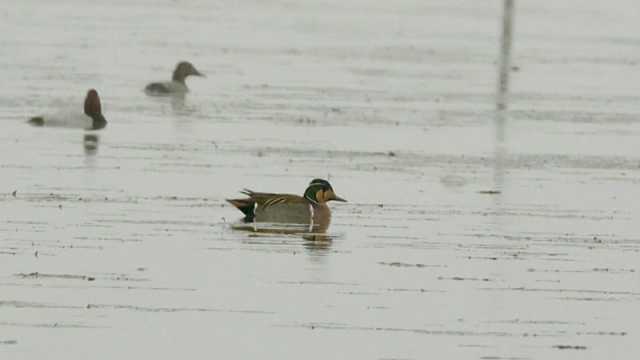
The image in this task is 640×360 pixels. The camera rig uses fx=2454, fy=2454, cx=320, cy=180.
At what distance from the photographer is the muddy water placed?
15.6 m

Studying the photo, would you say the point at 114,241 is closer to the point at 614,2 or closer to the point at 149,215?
the point at 149,215

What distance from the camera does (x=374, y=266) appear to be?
18672 millimetres

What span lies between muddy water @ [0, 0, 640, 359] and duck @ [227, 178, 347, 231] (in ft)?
0.70

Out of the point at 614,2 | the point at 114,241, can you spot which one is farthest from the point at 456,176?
the point at 614,2

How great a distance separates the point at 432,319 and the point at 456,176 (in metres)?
9.67

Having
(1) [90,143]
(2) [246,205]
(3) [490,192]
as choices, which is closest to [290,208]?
(2) [246,205]

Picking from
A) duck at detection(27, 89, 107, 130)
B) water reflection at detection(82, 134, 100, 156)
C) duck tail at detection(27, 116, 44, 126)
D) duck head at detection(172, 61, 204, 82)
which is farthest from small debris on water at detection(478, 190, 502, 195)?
duck head at detection(172, 61, 204, 82)

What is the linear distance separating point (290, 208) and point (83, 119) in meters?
9.37

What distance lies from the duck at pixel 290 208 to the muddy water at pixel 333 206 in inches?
8.4

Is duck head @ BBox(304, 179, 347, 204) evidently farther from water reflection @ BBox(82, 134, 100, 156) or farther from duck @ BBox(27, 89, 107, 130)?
duck @ BBox(27, 89, 107, 130)

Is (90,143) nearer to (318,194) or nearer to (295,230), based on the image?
(318,194)

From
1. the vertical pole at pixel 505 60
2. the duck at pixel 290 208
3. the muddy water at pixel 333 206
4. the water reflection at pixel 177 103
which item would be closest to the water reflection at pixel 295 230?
the duck at pixel 290 208

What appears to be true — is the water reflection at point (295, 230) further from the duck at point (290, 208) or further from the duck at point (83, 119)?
the duck at point (83, 119)

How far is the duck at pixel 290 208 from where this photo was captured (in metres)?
21.0
